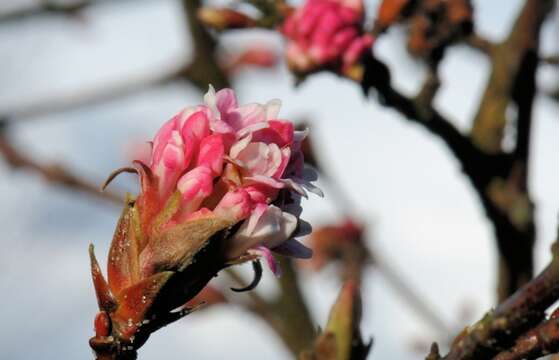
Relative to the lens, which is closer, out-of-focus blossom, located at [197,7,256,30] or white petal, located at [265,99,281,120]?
white petal, located at [265,99,281,120]

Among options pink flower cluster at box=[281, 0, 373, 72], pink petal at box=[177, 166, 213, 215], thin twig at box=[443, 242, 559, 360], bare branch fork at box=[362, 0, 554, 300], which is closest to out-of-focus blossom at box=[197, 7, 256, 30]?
pink flower cluster at box=[281, 0, 373, 72]

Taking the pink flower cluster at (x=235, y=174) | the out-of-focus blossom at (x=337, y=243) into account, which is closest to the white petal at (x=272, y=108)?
the pink flower cluster at (x=235, y=174)

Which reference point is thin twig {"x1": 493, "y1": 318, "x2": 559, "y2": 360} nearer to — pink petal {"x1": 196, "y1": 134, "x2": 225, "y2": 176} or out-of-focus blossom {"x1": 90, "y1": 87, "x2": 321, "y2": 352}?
out-of-focus blossom {"x1": 90, "y1": 87, "x2": 321, "y2": 352}

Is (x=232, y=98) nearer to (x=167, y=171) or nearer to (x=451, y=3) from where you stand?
(x=167, y=171)

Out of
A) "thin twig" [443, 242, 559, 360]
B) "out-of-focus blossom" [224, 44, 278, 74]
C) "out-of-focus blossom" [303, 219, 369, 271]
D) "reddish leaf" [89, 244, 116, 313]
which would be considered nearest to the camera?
"thin twig" [443, 242, 559, 360]

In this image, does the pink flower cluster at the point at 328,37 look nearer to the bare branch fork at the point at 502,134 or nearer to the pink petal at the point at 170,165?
the bare branch fork at the point at 502,134
